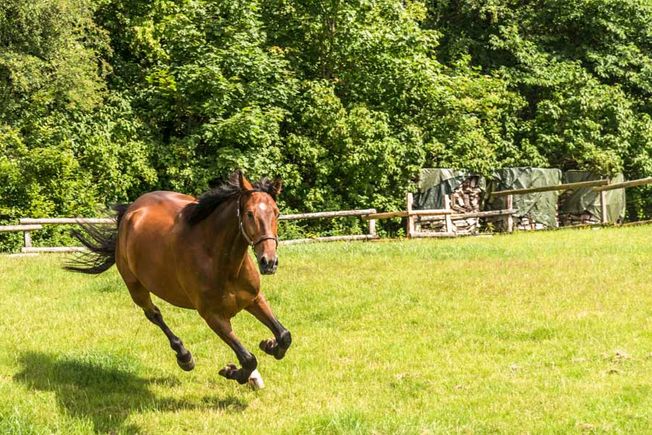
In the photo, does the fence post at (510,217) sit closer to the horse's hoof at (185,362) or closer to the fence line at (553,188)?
the fence line at (553,188)

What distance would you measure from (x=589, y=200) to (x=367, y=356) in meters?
23.7

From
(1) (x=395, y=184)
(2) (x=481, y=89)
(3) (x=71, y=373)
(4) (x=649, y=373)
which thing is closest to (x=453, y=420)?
(4) (x=649, y=373)

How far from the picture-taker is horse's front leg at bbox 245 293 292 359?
695cm

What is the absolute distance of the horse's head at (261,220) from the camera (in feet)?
19.9

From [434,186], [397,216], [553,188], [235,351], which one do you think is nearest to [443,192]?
[434,186]

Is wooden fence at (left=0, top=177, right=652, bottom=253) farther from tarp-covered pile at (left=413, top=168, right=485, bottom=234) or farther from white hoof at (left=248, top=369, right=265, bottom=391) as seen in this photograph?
white hoof at (left=248, top=369, right=265, bottom=391)

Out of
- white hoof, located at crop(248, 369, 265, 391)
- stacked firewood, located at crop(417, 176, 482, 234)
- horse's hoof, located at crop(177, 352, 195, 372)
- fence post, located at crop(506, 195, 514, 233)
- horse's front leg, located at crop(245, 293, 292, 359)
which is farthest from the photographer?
stacked firewood, located at crop(417, 176, 482, 234)

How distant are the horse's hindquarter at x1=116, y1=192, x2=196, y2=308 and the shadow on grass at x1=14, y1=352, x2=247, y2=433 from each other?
97cm

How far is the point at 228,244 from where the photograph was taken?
6.86 m

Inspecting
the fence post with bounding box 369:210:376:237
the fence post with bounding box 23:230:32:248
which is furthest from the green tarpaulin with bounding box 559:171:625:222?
the fence post with bounding box 23:230:32:248

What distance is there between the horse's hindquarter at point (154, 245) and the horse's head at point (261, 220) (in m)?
1.15

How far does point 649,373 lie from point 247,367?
13.2 ft

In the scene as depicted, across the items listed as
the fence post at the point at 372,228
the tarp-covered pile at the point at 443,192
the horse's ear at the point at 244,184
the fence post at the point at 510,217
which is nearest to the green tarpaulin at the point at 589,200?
the fence post at the point at 510,217

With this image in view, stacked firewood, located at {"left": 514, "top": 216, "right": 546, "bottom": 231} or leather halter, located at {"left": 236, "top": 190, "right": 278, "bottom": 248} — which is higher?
leather halter, located at {"left": 236, "top": 190, "right": 278, "bottom": 248}
